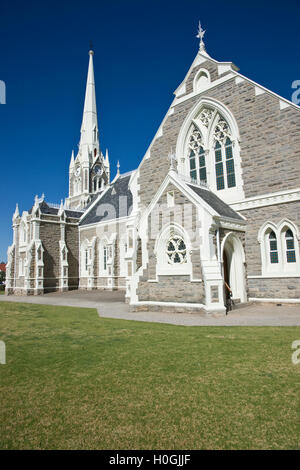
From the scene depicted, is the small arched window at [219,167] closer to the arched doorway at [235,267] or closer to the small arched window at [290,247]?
the arched doorway at [235,267]

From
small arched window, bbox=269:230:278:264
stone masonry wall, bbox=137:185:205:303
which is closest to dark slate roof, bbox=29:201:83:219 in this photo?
stone masonry wall, bbox=137:185:205:303

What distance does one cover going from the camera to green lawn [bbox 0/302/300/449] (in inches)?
140

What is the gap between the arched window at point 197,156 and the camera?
19.0 metres

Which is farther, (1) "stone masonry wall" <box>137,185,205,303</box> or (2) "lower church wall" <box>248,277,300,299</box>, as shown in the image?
(2) "lower church wall" <box>248,277,300,299</box>

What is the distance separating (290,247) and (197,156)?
26.9 ft

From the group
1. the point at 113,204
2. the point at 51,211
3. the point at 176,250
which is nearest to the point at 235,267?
the point at 176,250

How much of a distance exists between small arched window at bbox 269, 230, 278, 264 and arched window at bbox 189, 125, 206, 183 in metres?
5.61

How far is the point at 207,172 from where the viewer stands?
18.6 meters

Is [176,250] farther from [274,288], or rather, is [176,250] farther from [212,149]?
[212,149]

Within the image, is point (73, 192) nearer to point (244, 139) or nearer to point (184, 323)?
point (244, 139)

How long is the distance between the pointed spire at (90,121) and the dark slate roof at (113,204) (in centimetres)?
2110

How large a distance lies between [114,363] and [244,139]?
14.7 m

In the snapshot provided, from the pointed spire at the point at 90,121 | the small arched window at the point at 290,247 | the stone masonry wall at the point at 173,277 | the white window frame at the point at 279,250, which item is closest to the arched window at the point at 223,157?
the white window frame at the point at 279,250

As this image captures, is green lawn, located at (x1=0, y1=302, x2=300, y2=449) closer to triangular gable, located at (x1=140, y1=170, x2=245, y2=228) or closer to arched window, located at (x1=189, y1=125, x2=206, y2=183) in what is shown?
triangular gable, located at (x1=140, y1=170, x2=245, y2=228)
